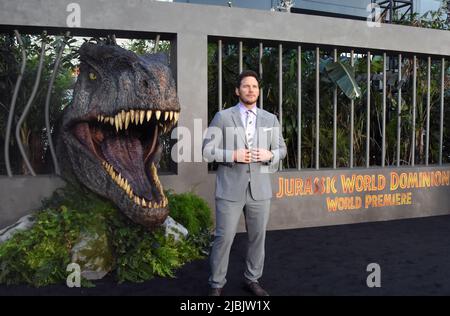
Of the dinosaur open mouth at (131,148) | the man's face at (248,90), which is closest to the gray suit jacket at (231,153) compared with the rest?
the man's face at (248,90)

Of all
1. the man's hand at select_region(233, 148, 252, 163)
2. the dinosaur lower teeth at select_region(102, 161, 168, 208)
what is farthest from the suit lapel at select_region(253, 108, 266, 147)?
the dinosaur lower teeth at select_region(102, 161, 168, 208)

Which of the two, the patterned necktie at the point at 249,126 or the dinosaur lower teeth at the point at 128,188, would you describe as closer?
the patterned necktie at the point at 249,126

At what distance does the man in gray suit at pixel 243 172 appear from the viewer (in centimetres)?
298

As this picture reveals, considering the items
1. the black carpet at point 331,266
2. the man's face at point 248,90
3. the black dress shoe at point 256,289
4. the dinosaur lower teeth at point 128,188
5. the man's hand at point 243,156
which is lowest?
the black carpet at point 331,266

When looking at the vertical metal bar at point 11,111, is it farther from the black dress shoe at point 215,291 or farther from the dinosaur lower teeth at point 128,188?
the black dress shoe at point 215,291

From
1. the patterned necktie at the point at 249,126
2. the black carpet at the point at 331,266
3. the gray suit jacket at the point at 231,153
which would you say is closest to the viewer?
the gray suit jacket at the point at 231,153

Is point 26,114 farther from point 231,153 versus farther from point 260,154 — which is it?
point 260,154

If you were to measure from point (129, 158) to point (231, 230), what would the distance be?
109 centimetres

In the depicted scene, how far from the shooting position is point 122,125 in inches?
131

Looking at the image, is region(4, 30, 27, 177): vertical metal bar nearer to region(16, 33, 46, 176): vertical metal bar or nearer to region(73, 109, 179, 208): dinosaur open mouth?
region(16, 33, 46, 176): vertical metal bar

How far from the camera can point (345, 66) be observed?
6000 mm

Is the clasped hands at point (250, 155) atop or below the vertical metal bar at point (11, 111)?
below

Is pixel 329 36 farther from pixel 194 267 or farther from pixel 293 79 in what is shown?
pixel 194 267

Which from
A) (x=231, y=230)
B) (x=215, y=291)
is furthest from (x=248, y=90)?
(x=215, y=291)
